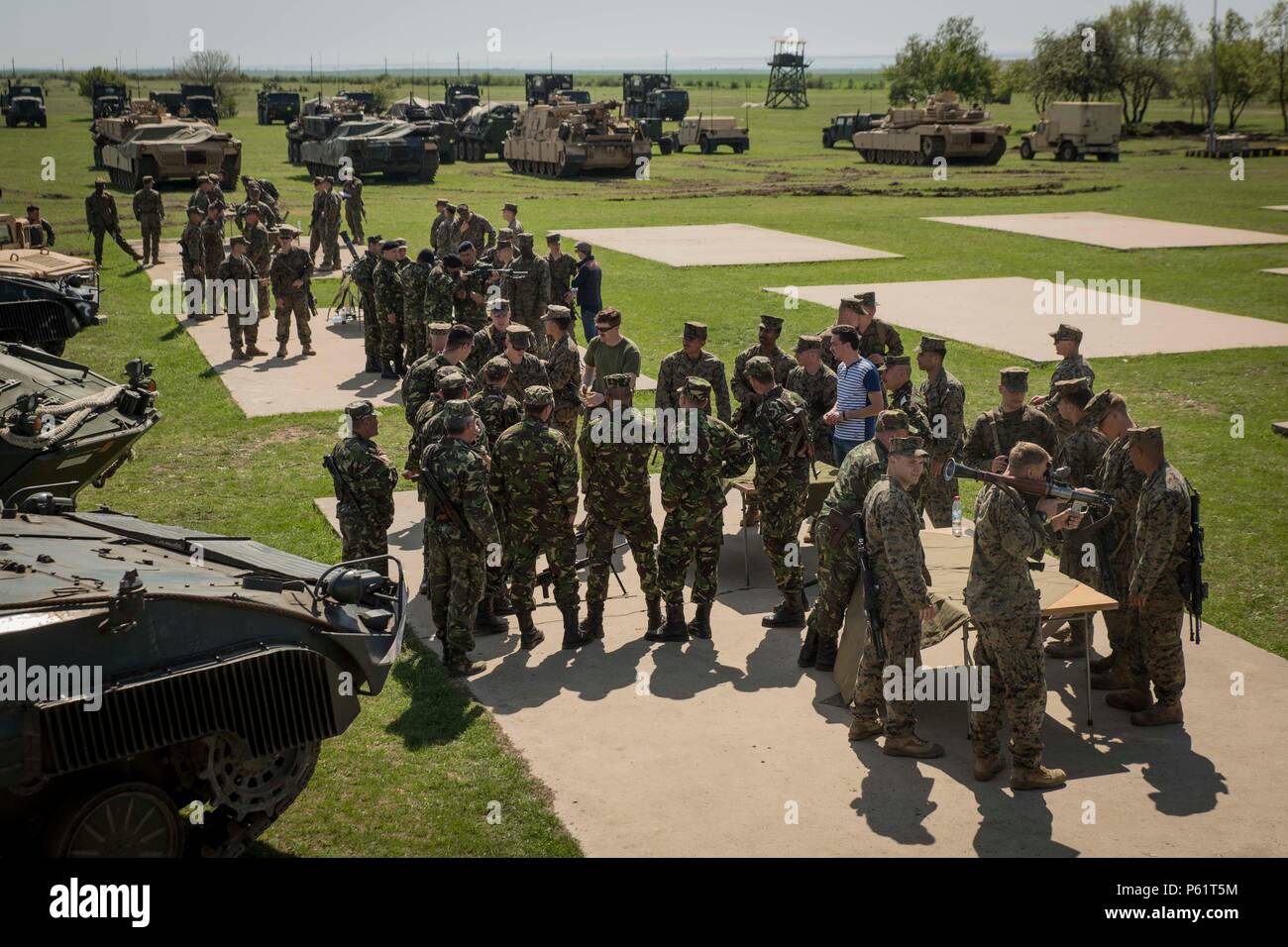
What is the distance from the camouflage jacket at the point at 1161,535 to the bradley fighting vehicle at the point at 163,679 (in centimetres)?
425

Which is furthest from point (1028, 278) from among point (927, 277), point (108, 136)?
point (108, 136)

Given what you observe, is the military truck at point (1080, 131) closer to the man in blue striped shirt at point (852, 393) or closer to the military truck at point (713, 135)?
the military truck at point (713, 135)

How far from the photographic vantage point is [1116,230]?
32406mm

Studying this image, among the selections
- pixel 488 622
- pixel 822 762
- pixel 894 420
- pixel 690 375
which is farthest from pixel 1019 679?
pixel 690 375

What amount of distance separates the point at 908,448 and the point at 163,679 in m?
4.03

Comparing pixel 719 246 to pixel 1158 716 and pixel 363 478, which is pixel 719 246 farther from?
pixel 1158 716

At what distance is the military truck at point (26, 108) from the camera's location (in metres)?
64.1

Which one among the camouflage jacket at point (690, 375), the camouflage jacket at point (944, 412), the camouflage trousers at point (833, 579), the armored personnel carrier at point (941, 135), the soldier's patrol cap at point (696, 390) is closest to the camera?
the camouflage trousers at point (833, 579)

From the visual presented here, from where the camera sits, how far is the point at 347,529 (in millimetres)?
9336

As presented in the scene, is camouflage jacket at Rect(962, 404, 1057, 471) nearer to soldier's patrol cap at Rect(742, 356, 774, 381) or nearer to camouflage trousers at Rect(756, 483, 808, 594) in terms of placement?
camouflage trousers at Rect(756, 483, 808, 594)

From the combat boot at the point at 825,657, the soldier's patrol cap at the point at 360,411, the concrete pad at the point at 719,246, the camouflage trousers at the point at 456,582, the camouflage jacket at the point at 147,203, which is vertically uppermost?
the camouflage jacket at the point at 147,203

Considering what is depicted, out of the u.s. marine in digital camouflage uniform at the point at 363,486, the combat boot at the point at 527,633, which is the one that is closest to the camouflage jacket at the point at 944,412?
the combat boot at the point at 527,633

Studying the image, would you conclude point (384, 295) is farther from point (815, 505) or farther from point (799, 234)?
point (799, 234)

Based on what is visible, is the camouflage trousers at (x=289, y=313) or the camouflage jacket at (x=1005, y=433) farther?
the camouflage trousers at (x=289, y=313)
